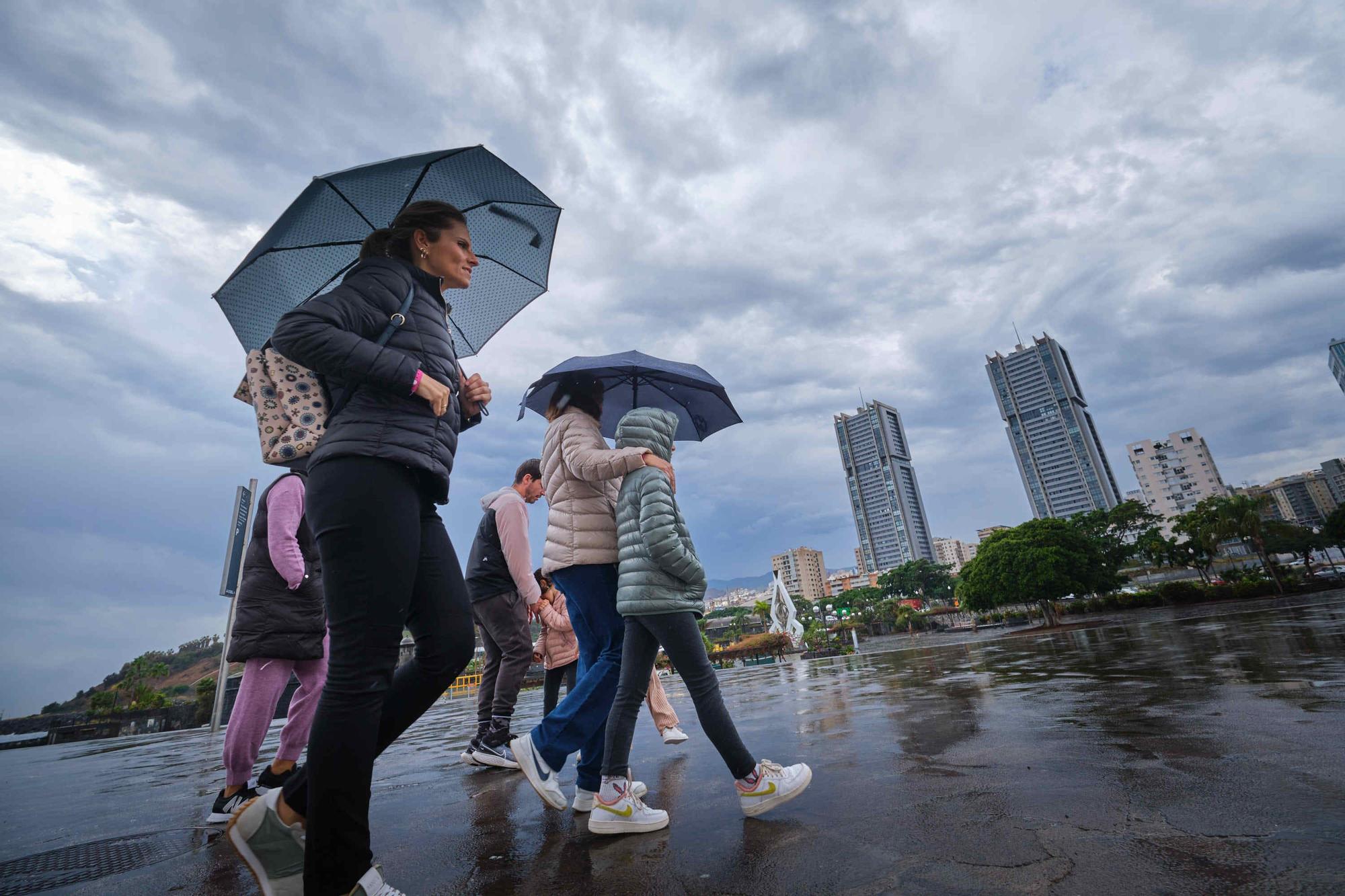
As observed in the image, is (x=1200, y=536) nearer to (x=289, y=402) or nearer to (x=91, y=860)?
(x=289, y=402)

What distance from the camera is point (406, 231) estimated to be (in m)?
2.06

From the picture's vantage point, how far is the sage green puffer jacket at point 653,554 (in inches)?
92.0

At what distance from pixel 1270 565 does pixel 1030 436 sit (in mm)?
122921

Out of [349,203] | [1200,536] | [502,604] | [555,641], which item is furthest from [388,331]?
[1200,536]

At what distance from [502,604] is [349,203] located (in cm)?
252

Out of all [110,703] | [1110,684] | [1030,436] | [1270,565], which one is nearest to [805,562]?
[1030,436]

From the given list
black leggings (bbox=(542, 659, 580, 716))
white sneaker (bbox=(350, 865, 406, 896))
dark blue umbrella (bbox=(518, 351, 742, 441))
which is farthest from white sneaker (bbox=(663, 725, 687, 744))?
white sneaker (bbox=(350, 865, 406, 896))

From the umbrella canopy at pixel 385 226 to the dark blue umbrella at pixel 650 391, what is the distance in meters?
0.55

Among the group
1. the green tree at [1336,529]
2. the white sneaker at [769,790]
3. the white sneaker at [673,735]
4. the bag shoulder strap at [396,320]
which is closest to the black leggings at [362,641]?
the bag shoulder strap at [396,320]

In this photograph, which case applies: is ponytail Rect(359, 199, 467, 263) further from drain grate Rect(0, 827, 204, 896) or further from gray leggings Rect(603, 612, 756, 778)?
drain grate Rect(0, 827, 204, 896)

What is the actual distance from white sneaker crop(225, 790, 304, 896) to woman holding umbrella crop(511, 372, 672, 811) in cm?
97

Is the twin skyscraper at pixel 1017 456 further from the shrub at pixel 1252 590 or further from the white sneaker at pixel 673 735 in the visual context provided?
the white sneaker at pixel 673 735

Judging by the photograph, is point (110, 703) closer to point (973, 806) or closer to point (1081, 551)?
point (973, 806)

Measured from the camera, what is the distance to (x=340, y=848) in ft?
4.34
